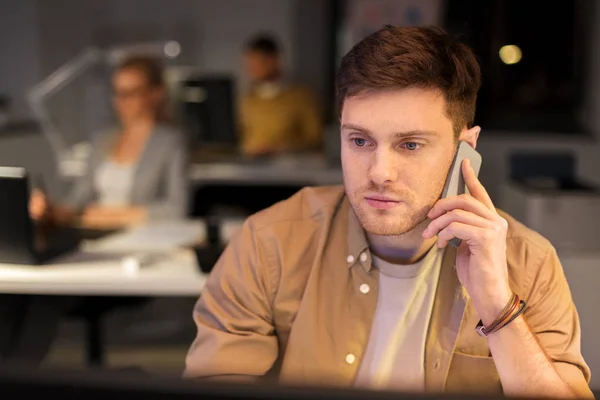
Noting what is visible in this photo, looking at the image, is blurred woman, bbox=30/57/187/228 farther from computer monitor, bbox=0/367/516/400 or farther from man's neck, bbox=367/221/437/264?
computer monitor, bbox=0/367/516/400

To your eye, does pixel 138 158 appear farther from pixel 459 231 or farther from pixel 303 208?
pixel 459 231

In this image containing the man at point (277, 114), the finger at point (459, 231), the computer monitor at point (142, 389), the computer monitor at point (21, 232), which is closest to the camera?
→ the computer monitor at point (142, 389)

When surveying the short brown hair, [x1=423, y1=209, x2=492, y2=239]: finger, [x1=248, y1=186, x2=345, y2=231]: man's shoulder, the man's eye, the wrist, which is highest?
the short brown hair

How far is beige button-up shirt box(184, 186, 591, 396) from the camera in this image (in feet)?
3.99

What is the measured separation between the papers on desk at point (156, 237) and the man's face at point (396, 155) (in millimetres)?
1539

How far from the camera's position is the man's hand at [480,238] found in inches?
42.7

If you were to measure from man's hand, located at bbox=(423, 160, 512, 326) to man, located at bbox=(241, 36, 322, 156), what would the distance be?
13.3ft

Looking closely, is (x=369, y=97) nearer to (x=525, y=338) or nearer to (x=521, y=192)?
(x=525, y=338)

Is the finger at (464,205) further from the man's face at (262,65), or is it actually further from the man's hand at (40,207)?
the man's face at (262,65)

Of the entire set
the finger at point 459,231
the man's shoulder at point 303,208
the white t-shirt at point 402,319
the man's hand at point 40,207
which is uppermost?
the finger at point 459,231

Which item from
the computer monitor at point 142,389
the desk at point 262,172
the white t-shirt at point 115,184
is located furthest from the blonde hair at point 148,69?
Answer: the computer monitor at point 142,389

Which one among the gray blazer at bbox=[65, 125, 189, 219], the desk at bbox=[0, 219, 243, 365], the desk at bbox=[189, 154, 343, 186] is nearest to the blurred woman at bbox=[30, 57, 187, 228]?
the gray blazer at bbox=[65, 125, 189, 219]

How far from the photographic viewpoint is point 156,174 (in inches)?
131

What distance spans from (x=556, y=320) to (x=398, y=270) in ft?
0.83
